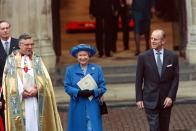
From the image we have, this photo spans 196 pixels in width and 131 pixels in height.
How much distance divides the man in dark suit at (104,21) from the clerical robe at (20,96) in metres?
7.92

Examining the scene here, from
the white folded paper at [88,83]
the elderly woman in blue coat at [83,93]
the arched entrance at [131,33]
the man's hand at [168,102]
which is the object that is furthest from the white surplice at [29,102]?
the arched entrance at [131,33]

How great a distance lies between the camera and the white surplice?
9250 mm

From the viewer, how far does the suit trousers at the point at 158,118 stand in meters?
9.79

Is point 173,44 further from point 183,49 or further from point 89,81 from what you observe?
point 89,81

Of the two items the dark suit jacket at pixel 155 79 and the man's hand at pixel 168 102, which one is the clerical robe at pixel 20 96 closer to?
the dark suit jacket at pixel 155 79

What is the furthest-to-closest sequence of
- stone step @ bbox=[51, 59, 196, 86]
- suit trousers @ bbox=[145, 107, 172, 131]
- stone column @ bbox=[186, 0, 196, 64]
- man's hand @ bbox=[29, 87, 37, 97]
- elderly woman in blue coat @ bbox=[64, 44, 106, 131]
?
stone column @ bbox=[186, 0, 196, 64] → stone step @ bbox=[51, 59, 196, 86] → suit trousers @ bbox=[145, 107, 172, 131] → elderly woman in blue coat @ bbox=[64, 44, 106, 131] → man's hand @ bbox=[29, 87, 37, 97]

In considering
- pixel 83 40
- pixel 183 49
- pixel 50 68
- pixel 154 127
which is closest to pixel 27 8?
pixel 50 68

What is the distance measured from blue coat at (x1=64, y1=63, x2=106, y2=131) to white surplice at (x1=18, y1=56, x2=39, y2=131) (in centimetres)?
50

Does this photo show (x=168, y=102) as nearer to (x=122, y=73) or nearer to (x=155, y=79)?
(x=155, y=79)

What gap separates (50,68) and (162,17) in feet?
28.1

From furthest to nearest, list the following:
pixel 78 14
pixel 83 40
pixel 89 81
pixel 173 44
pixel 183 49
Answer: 1. pixel 78 14
2. pixel 83 40
3. pixel 173 44
4. pixel 183 49
5. pixel 89 81

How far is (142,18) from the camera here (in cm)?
1727

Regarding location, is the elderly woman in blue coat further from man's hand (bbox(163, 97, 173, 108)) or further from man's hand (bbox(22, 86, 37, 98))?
man's hand (bbox(163, 97, 173, 108))

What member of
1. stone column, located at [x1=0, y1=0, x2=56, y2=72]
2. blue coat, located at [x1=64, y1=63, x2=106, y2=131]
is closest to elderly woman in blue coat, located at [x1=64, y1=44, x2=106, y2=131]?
blue coat, located at [x1=64, y1=63, x2=106, y2=131]
